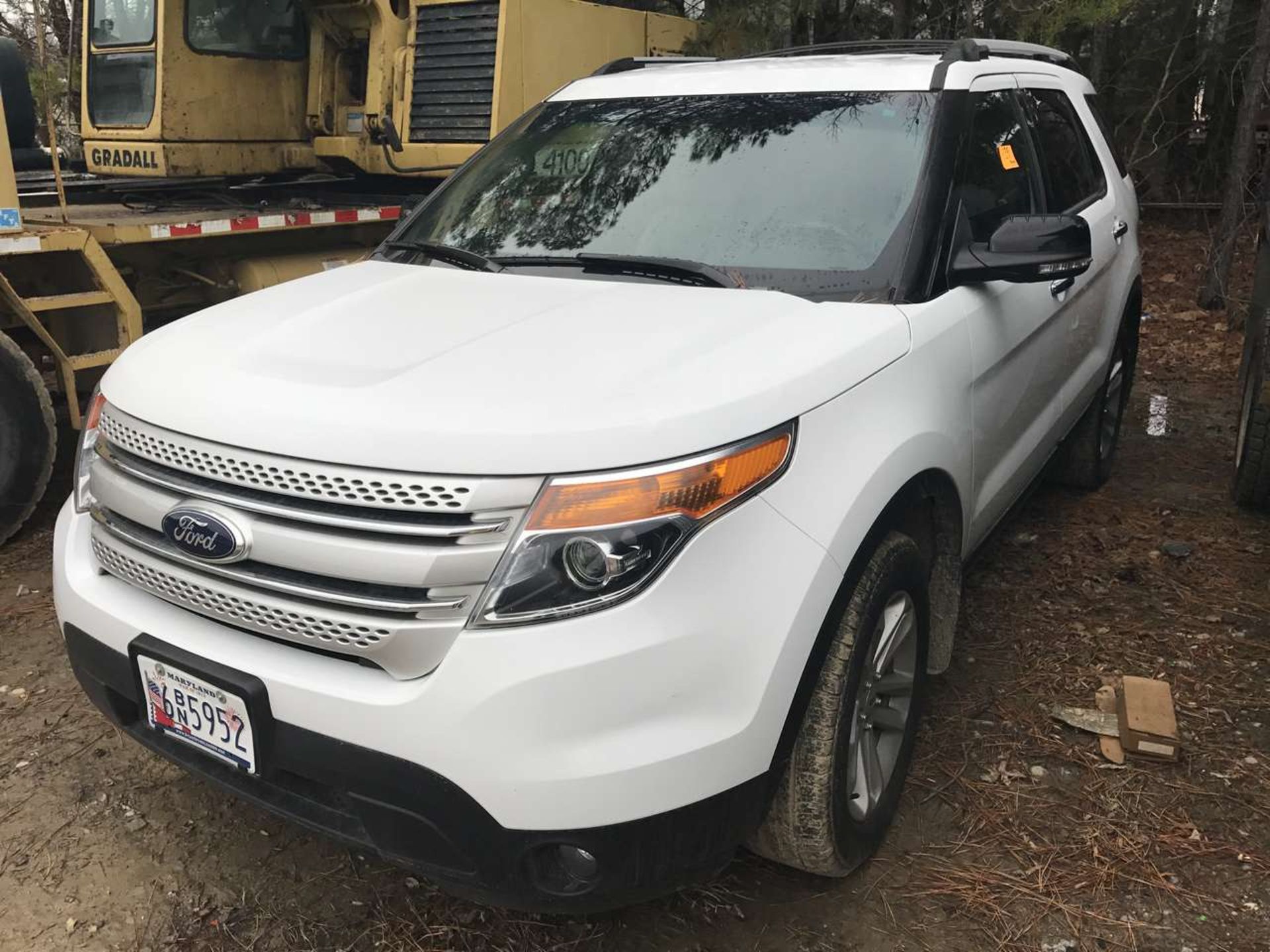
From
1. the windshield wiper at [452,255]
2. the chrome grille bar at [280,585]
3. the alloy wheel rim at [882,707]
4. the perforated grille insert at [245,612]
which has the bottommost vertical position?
the alloy wheel rim at [882,707]

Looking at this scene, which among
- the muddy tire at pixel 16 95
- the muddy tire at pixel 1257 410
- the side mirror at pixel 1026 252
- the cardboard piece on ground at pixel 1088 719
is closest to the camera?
the side mirror at pixel 1026 252

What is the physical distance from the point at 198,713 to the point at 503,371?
894 millimetres

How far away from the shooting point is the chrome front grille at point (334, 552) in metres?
1.82

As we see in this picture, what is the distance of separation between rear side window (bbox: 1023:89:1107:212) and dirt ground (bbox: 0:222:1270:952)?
1.48 meters

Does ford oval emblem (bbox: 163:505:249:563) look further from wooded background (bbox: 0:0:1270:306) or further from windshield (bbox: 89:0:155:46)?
wooded background (bbox: 0:0:1270:306)

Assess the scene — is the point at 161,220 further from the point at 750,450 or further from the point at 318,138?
the point at 750,450

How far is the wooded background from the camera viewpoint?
312 inches

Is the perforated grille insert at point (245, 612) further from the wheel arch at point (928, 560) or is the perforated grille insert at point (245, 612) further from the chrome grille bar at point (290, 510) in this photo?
the wheel arch at point (928, 560)

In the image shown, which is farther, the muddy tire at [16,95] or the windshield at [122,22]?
the windshield at [122,22]

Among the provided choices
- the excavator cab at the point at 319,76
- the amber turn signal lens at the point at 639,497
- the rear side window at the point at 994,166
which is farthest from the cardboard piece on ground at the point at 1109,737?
the excavator cab at the point at 319,76

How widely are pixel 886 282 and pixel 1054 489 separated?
2.90 m

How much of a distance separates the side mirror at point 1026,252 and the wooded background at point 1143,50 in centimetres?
534

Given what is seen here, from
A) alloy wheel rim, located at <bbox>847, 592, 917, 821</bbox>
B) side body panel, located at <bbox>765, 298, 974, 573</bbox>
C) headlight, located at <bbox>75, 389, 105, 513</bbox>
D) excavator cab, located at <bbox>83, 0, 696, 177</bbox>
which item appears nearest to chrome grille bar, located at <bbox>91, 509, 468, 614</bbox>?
headlight, located at <bbox>75, 389, 105, 513</bbox>

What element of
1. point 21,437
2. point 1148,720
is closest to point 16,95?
point 21,437
